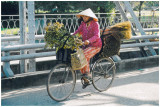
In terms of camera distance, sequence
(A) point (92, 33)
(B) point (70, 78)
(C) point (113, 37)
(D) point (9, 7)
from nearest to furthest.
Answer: (B) point (70, 78)
(A) point (92, 33)
(C) point (113, 37)
(D) point (9, 7)

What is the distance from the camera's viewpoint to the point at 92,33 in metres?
5.84

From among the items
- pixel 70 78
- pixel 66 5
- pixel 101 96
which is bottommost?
pixel 101 96

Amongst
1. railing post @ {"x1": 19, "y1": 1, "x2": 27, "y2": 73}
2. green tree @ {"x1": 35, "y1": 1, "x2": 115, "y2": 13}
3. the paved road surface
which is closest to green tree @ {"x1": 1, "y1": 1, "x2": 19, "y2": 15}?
green tree @ {"x1": 35, "y1": 1, "x2": 115, "y2": 13}

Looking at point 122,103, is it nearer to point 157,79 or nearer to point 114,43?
point 114,43

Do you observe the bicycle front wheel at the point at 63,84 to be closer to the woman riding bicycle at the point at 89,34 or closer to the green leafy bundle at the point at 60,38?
the woman riding bicycle at the point at 89,34

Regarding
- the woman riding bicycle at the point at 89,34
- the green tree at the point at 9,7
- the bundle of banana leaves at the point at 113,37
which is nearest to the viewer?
the woman riding bicycle at the point at 89,34

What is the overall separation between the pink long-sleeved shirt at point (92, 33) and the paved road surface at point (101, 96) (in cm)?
108

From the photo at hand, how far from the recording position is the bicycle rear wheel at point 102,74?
6.28m

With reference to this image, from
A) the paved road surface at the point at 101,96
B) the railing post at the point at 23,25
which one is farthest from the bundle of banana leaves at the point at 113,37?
the railing post at the point at 23,25

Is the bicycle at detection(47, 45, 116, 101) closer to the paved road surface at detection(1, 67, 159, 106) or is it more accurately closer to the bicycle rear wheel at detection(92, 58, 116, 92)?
the bicycle rear wheel at detection(92, 58, 116, 92)

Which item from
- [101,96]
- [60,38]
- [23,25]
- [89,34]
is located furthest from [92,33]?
[23,25]

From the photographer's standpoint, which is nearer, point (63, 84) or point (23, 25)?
point (63, 84)

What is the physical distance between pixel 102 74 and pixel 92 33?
1.12 m

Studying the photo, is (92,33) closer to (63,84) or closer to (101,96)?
(63,84)
